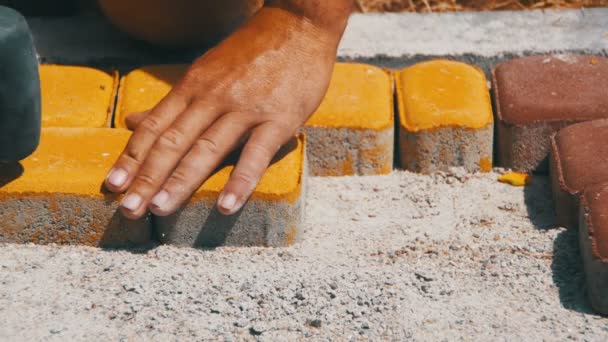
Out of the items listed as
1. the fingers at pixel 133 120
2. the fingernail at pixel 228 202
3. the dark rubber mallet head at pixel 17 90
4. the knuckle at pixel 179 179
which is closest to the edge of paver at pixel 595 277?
the fingernail at pixel 228 202

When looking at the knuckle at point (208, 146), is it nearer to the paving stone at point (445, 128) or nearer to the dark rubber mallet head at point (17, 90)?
the dark rubber mallet head at point (17, 90)

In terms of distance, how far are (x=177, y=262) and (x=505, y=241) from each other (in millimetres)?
795

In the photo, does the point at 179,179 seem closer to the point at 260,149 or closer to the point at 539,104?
the point at 260,149

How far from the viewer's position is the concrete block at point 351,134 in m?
2.83

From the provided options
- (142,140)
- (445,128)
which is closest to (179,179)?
(142,140)

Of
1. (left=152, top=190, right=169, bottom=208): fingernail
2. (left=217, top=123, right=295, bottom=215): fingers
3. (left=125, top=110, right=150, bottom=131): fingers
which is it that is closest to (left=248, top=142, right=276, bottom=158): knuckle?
(left=217, top=123, right=295, bottom=215): fingers

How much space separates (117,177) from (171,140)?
6.4 inches

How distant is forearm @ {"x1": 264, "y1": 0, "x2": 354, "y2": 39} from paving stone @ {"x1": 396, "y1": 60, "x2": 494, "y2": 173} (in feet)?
1.01

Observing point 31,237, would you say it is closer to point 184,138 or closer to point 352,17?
point 184,138

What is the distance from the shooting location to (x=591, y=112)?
113 inches

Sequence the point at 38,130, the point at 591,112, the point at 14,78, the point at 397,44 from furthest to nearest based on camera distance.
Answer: the point at 397,44 → the point at 591,112 → the point at 38,130 → the point at 14,78

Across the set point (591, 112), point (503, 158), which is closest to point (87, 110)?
point (503, 158)

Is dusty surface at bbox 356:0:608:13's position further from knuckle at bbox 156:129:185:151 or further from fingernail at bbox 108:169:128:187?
fingernail at bbox 108:169:128:187

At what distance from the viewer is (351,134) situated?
9.30ft
